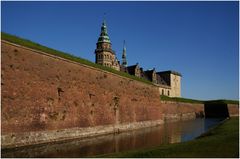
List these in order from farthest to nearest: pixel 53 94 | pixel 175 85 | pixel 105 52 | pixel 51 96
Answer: pixel 175 85 < pixel 105 52 < pixel 53 94 < pixel 51 96

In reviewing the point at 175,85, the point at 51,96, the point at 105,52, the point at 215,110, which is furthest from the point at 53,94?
the point at 175,85

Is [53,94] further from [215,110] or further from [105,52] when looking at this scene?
[215,110]

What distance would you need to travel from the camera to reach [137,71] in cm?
5262

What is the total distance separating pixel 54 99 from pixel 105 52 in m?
38.3

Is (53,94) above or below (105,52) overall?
below

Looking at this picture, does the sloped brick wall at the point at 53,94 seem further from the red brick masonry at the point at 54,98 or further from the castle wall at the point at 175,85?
the castle wall at the point at 175,85

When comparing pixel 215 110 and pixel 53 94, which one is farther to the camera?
pixel 215 110

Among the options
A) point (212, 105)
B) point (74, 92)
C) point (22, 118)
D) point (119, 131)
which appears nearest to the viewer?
point (22, 118)

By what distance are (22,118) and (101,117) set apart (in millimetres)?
7164

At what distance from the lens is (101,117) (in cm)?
1886

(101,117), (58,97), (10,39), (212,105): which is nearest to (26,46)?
(10,39)

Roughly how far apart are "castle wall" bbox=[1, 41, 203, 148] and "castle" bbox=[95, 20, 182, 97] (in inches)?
1065

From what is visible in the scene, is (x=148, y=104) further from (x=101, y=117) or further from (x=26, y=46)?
(x=26, y=46)

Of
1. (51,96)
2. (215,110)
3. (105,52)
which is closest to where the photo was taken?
(51,96)
